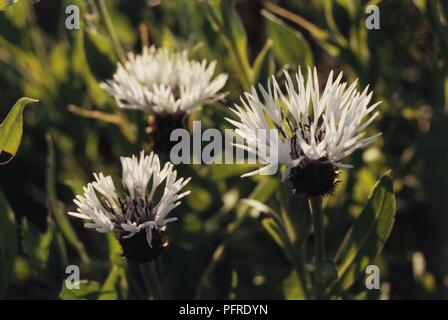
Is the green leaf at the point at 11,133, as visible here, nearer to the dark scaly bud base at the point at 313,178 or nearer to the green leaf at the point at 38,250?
the green leaf at the point at 38,250

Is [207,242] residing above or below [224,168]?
below

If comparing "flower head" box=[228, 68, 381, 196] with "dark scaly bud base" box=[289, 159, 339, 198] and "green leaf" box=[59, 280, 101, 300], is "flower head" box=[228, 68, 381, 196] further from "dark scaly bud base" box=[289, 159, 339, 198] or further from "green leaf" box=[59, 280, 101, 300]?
"green leaf" box=[59, 280, 101, 300]

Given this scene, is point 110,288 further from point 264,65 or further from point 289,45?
point 289,45

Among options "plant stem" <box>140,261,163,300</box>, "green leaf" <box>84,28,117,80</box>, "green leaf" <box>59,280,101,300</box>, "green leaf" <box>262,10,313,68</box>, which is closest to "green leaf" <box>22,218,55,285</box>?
"green leaf" <box>59,280,101,300</box>

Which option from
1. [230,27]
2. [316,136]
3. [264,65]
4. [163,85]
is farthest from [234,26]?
[316,136]

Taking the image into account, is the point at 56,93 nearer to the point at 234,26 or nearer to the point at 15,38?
the point at 15,38
